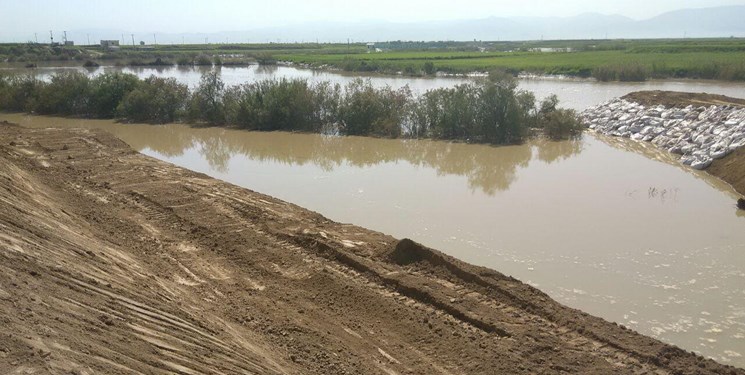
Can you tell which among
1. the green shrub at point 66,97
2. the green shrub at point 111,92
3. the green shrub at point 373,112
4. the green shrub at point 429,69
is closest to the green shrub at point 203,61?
the green shrub at point 429,69

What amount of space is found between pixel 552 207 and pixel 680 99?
1642cm

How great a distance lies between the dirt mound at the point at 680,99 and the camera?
2611cm

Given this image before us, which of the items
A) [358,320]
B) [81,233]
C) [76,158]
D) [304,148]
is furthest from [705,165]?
[76,158]

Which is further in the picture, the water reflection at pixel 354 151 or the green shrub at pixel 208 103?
the green shrub at pixel 208 103

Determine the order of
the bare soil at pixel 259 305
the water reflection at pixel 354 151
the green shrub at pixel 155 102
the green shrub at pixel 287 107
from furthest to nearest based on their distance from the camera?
the green shrub at pixel 155 102 → the green shrub at pixel 287 107 → the water reflection at pixel 354 151 → the bare soil at pixel 259 305

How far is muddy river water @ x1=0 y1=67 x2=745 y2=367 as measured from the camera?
9.77 metres

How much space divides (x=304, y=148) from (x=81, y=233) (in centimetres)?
1489

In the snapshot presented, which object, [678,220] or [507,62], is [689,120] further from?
[507,62]

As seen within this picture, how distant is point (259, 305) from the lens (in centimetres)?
840

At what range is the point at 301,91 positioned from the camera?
27.8 m

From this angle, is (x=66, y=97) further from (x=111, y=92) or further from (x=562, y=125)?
(x=562, y=125)

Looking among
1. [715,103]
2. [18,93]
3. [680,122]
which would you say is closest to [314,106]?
[680,122]

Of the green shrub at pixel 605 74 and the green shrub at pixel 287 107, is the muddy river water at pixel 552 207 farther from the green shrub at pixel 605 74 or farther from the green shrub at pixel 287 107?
the green shrub at pixel 605 74

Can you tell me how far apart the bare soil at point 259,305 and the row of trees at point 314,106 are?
14.3 m
